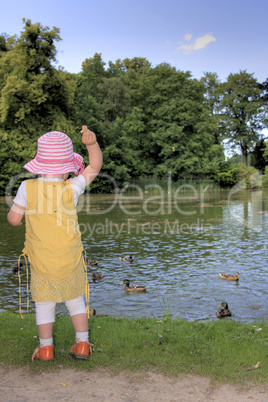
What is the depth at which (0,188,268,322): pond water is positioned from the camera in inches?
300

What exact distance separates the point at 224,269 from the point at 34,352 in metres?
7.15

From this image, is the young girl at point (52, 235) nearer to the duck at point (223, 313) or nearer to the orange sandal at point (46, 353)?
the orange sandal at point (46, 353)

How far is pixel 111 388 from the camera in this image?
3566 millimetres

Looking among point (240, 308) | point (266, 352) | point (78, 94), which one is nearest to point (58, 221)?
point (266, 352)

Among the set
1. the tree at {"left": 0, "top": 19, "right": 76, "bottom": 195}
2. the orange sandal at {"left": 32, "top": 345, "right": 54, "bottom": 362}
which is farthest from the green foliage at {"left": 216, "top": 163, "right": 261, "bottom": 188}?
the orange sandal at {"left": 32, "top": 345, "right": 54, "bottom": 362}

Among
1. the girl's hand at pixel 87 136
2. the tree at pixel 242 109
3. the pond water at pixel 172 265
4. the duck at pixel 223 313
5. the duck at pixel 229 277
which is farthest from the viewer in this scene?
the tree at pixel 242 109

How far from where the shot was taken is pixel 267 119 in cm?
7144

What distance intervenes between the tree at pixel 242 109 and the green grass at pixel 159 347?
6820 cm

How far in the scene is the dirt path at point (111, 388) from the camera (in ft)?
11.2

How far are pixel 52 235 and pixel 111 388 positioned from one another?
56.8 inches

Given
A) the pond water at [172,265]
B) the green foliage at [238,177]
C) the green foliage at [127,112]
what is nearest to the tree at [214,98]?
the green foliage at [127,112]

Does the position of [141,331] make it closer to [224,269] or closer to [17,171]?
[224,269]

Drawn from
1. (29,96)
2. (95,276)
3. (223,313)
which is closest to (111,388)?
(223,313)

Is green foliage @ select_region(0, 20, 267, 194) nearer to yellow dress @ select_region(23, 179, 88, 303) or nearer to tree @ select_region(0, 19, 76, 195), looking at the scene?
tree @ select_region(0, 19, 76, 195)
